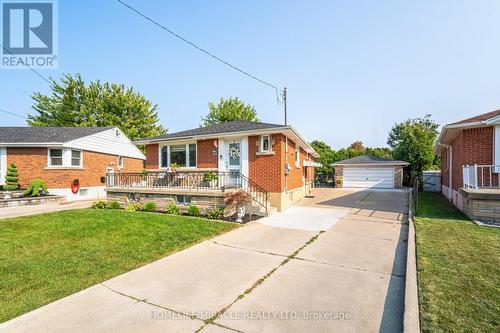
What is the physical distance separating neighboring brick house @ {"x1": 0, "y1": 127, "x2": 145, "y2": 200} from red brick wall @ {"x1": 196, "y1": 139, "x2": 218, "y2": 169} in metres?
9.49

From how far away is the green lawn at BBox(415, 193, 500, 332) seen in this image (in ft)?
8.51

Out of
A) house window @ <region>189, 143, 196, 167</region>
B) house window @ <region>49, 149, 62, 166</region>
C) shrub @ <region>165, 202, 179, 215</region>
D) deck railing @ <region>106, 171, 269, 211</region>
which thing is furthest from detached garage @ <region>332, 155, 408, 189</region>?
house window @ <region>49, 149, 62, 166</region>

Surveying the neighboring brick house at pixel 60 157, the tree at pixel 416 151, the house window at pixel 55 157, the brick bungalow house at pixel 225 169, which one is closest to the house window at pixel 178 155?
the brick bungalow house at pixel 225 169

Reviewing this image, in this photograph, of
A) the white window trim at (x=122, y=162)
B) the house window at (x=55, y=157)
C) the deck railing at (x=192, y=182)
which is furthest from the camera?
the white window trim at (x=122, y=162)

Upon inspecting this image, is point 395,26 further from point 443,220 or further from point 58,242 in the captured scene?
point 58,242

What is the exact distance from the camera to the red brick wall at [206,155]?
39.1ft

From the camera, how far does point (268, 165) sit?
10727 millimetres

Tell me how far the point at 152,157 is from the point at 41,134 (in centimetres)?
943

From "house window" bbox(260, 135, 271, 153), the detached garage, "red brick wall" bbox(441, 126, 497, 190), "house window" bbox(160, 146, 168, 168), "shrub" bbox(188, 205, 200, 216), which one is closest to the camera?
"red brick wall" bbox(441, 126, 497, 190)

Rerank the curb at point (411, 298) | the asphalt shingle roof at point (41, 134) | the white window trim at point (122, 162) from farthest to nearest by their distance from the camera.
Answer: the white window trim at point (122, 162)
the asphalt shingle roof at point (41, 134)
the curb at point (411, 298)

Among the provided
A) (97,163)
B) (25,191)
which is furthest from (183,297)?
(97,163)

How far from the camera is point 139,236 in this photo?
20.7 feet

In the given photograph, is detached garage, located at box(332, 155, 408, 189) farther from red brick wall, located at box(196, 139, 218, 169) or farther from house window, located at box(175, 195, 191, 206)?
house window, located at box(175, 195, 191, 206)

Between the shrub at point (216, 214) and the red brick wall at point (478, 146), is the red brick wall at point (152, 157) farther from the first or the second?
the red brick wall at point (478, 146)
